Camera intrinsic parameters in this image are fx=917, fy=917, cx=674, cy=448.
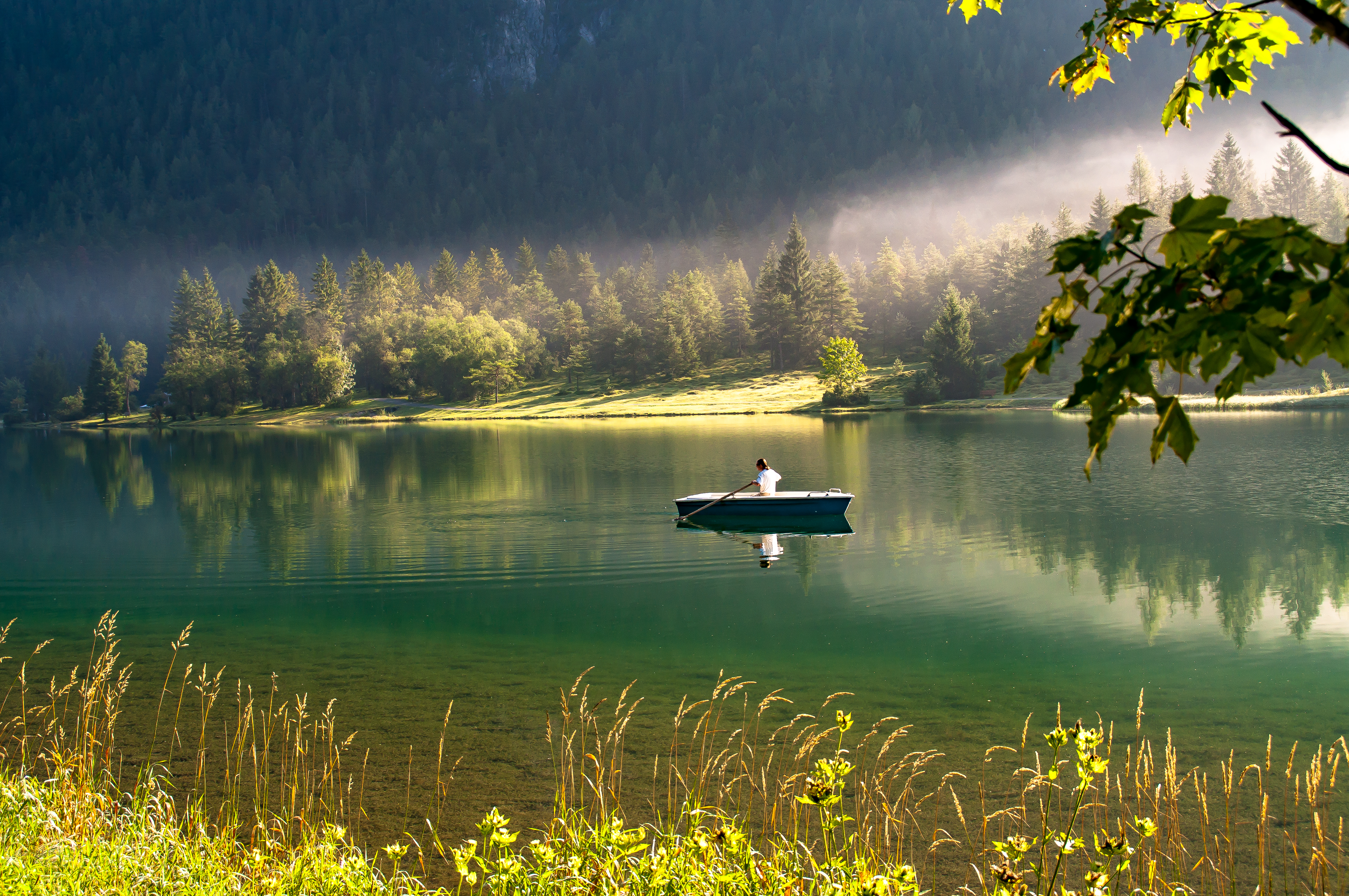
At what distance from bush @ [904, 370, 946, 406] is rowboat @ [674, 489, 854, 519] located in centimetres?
6294

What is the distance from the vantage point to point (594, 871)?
17.0 ft

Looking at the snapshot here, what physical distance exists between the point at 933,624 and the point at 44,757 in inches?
459

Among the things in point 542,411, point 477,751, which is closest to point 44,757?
point 477,751

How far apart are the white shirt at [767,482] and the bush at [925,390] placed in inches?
2456

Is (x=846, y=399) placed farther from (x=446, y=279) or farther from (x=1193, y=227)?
(x=446, y=279)

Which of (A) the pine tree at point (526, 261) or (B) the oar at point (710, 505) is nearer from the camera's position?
(B) the oar at point (710, 505)

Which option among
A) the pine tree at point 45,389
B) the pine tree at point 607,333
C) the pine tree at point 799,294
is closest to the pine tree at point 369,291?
the pine tree at point 45,389

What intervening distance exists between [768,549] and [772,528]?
246 centimetres

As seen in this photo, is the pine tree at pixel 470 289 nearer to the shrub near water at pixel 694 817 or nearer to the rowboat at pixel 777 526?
the rowboat at pixel 777 526

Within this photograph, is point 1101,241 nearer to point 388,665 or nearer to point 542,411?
point 388,665

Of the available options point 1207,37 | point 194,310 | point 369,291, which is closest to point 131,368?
point 194,310

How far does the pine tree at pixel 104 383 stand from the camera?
120 meters

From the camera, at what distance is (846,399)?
86.3 m

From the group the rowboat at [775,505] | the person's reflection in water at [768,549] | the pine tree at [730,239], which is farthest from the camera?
the pine tree at [730,239]
